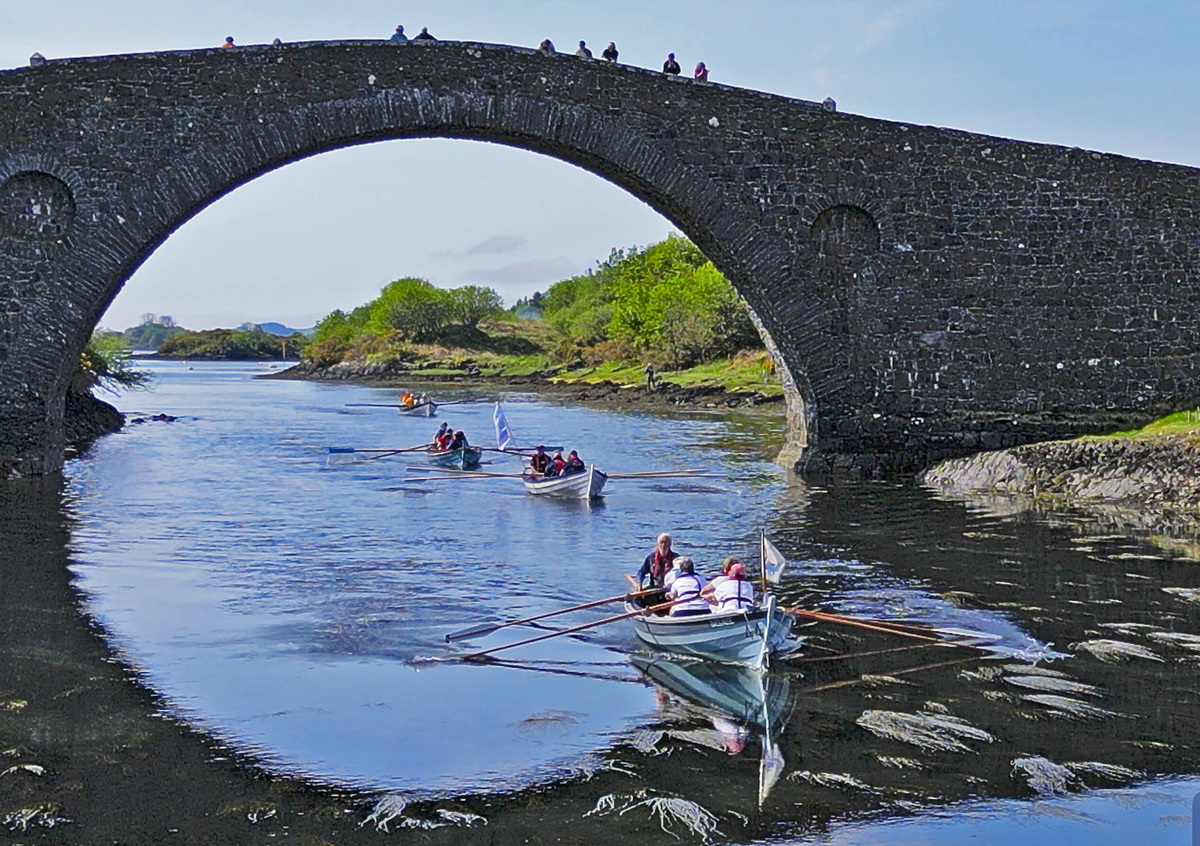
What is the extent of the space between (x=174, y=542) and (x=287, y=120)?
23.1 ft

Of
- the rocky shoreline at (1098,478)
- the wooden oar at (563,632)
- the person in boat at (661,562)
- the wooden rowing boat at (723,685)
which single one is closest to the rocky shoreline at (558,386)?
the rocky shoreline at (1098,478)

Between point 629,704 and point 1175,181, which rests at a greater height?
point 1175,181

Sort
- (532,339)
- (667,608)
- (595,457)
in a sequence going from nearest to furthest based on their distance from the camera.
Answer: (667,608), (595,457), (532,339)

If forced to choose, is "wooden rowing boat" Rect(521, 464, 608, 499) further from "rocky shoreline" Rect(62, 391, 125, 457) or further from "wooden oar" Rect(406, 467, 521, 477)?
"rocky shoreline" Rect(62, 391, 125, 457)

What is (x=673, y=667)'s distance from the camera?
11.6 m

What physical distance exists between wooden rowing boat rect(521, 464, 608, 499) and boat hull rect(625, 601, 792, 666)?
34.5ft

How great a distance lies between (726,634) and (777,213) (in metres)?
12.8

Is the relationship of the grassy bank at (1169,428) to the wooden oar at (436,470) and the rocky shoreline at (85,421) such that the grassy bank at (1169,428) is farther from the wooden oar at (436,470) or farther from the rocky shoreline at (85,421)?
the rocky shoreline at (85,421)

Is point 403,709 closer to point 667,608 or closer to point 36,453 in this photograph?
point 667,608

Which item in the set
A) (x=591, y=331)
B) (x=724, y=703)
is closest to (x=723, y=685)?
(x=724, y=703)

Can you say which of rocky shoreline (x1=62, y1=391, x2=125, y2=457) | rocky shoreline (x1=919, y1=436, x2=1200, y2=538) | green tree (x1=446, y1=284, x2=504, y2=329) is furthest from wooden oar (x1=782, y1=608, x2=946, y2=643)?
green tree (x1=446, y1=284, x2=504, y2=329)

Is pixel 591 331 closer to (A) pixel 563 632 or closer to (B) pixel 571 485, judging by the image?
(B) pixel 571 485

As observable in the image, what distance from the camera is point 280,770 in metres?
8.76

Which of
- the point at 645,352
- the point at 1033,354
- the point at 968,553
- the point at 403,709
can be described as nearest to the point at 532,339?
the point at 645,352
